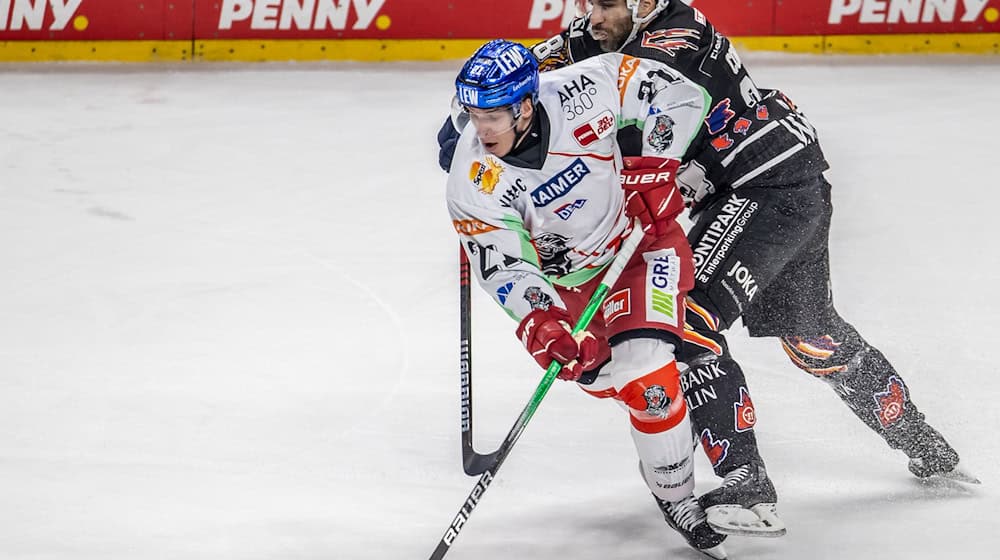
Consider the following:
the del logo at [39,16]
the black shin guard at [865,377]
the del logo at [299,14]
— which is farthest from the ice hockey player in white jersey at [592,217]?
the del logo at [39,16]

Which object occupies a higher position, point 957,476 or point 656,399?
point 656,399

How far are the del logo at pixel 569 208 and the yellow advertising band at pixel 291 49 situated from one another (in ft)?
17.4

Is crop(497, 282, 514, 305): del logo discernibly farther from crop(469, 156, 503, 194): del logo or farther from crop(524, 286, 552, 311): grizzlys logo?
crop(469, 156, 503, 194): del logo

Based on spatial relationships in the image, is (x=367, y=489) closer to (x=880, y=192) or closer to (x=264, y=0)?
(x=880, y=192)

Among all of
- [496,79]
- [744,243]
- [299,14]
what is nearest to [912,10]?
[299,14]

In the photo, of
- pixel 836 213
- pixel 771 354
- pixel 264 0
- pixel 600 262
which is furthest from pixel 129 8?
pixel 600 262

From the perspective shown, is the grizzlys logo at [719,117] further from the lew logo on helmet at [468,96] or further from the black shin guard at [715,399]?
the lew logo on helmet at [468,96]

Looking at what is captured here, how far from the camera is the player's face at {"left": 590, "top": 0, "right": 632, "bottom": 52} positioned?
3.64 m

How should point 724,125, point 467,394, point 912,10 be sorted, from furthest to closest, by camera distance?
1. point 912,10
2. point 724,125
3. point 467,394

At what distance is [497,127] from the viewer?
3021mm

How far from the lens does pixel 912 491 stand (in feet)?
11.9

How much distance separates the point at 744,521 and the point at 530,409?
0.54 m

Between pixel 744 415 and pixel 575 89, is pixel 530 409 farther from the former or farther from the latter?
pixel 575 89

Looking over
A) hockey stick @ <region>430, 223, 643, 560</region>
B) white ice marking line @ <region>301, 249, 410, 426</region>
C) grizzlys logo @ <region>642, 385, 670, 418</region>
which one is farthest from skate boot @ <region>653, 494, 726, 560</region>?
white ice marking line @ <region>301, 249, 410, 426</region>
